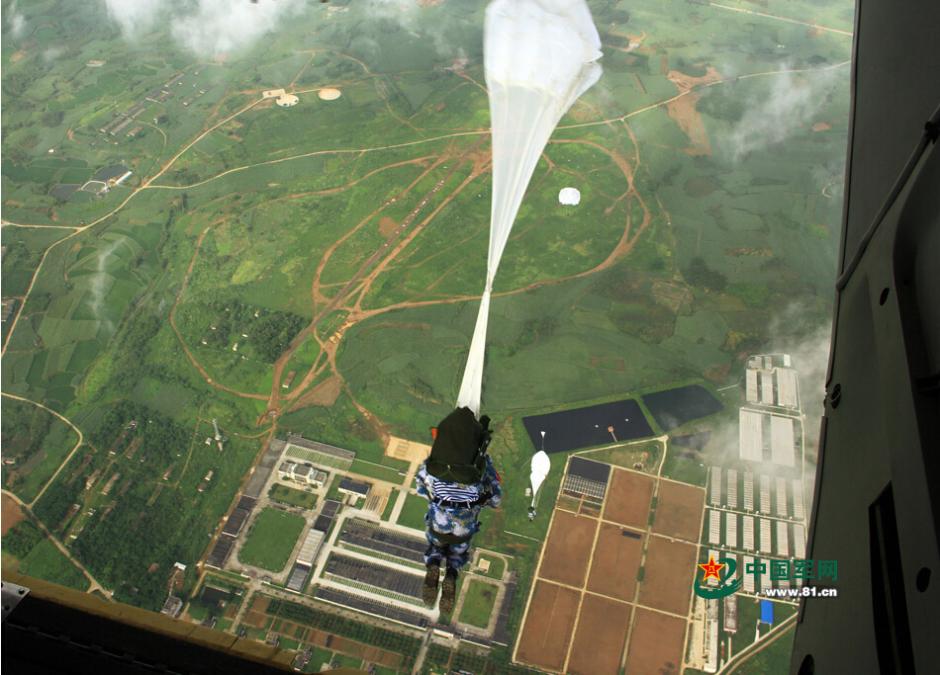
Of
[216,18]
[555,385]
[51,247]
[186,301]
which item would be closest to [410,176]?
[186,301]

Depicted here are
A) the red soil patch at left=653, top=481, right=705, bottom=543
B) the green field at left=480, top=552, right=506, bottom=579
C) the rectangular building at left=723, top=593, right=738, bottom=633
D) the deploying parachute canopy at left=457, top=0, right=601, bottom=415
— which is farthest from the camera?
the red soil patch at left=653, top=481, right=705, bottom=543

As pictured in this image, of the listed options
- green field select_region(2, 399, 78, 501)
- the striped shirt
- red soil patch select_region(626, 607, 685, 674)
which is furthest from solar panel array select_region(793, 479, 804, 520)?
green field select_region(2, 399, 78, 501)

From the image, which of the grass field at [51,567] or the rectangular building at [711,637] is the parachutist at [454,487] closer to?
the rectangular building at [711,637]

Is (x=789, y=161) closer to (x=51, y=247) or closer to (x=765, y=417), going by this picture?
(x=765, y=417)

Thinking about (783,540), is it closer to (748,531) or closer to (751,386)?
(748,531)

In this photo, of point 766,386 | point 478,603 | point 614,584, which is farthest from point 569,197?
point 478,603

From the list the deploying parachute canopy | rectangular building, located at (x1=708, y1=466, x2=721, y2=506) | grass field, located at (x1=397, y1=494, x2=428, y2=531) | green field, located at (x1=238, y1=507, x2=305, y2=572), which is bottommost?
green field, located at (x1=238, y1=507, x2=305, y2=572)

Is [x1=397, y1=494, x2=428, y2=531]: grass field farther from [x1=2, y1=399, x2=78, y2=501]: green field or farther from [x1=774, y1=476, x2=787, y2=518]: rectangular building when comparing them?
[x1=2, y1=399, x2=78, y2=501]: green field
